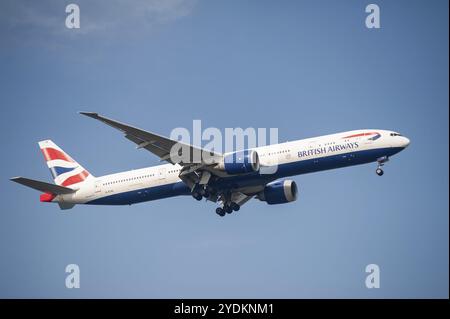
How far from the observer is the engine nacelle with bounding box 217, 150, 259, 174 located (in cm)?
4750

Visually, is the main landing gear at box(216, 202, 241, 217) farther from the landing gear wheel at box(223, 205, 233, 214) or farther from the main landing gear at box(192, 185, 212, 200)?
the main landing gear at box(192, 185, 212, 200)

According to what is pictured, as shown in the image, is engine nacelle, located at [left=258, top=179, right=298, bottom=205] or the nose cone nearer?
the nose cone

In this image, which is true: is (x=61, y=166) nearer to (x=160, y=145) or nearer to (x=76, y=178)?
(x=76, y=178)

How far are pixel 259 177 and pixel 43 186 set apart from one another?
15607 mm

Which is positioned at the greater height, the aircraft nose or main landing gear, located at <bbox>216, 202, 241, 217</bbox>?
the aircraft nose

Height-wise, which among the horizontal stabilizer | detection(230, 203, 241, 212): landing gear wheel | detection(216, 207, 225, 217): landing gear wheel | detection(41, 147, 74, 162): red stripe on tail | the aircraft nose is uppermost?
detection(41, 147, 74, 162): red stripe on tail

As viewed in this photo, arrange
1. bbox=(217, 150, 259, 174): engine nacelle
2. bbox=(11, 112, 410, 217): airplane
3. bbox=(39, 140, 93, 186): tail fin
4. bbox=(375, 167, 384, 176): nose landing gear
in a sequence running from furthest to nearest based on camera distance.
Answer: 1. bbox=(39, 140, 93, 186): tail fin
2. bbox=(375, 167, 384, 176): nose landing gear
3. bbox=(11, 112, 410, 217): airplane
4. bbox=(217, 150, 259, 174): engine nacelle

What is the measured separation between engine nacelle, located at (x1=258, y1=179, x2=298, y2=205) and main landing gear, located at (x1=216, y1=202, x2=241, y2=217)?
2452mm

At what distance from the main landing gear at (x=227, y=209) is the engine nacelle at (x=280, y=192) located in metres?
2.45

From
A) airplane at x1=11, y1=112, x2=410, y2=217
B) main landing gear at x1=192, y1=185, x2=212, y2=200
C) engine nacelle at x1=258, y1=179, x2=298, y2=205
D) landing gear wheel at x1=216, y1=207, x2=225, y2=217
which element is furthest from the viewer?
engine nacelle at x1=258, y1=179, x2=298, y2=205

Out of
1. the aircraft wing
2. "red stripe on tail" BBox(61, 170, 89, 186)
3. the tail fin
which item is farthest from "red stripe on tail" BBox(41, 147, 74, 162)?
the aircraft wing
